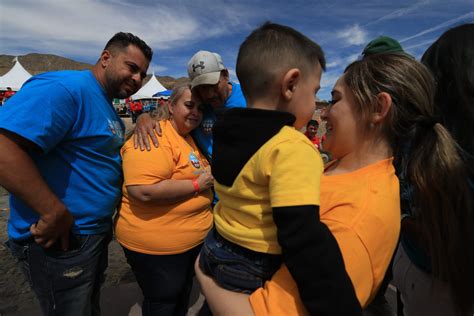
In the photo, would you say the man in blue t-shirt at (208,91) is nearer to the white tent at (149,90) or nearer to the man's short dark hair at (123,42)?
the man's short dark hair at (123,42)

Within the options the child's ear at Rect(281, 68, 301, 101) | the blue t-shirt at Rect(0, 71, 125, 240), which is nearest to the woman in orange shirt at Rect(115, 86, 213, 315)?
Result: the blue t-shirt at Rect(0, 71, 125, 240)

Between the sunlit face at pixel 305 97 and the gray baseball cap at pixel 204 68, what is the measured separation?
1.26 m

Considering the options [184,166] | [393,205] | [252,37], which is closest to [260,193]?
[393,205]

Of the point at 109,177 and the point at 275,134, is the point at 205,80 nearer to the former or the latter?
the point at 109,177

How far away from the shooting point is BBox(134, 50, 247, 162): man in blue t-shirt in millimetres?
2244

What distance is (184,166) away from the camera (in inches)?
82.9

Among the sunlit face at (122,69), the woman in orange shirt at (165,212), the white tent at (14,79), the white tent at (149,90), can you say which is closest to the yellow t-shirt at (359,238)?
the woman in orange shirt at (165,212)

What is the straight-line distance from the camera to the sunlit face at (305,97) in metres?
1.07

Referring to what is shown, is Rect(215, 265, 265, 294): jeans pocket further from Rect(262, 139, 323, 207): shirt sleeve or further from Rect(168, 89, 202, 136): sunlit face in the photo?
Rect(168, 89, 202, 136): sunlit face

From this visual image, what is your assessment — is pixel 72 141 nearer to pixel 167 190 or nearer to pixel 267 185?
pixel 167 190

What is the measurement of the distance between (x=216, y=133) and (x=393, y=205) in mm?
694

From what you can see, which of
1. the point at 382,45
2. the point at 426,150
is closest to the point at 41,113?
the point at 426,150

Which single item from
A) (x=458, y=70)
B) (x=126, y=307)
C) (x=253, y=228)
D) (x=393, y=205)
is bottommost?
(x=126, y=307)

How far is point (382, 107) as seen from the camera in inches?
44.3
